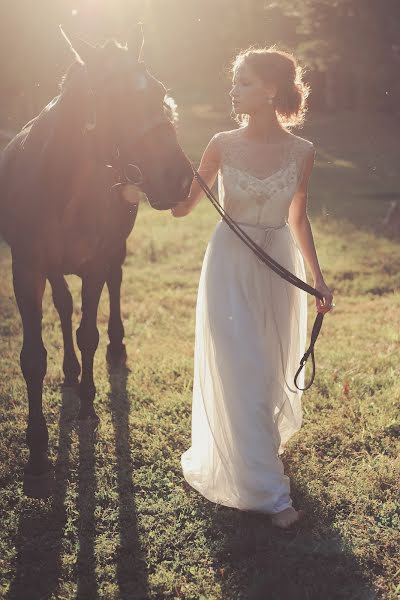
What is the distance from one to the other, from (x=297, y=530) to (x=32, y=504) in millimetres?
1648

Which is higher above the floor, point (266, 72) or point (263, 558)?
point (266, 72)

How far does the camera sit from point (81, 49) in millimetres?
3607

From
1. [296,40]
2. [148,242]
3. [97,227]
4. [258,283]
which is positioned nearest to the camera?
[258,283]

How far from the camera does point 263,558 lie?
131 inches

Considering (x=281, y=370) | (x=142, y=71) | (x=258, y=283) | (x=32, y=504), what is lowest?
(x=32, y=504)

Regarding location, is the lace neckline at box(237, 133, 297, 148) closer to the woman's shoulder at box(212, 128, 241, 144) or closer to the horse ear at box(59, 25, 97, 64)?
the woman's shoulder at box(212, 128, 241, 144)

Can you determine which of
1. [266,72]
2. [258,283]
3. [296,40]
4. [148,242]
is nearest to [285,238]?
[258,283]

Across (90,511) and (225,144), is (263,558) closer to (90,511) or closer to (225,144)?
(90,511)

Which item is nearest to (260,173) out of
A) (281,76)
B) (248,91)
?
(248,91)

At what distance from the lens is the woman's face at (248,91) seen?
370 cm

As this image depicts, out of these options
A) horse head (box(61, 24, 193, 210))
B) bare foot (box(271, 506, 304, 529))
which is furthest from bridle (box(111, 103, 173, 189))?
bare foot (box(271, 506, 304, 529))

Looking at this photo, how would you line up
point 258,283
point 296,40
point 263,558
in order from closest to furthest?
point 263,558, point 258,283, point 296,40

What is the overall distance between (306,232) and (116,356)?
293cm

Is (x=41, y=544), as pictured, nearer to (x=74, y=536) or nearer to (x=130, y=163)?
(x=74, y=536)
